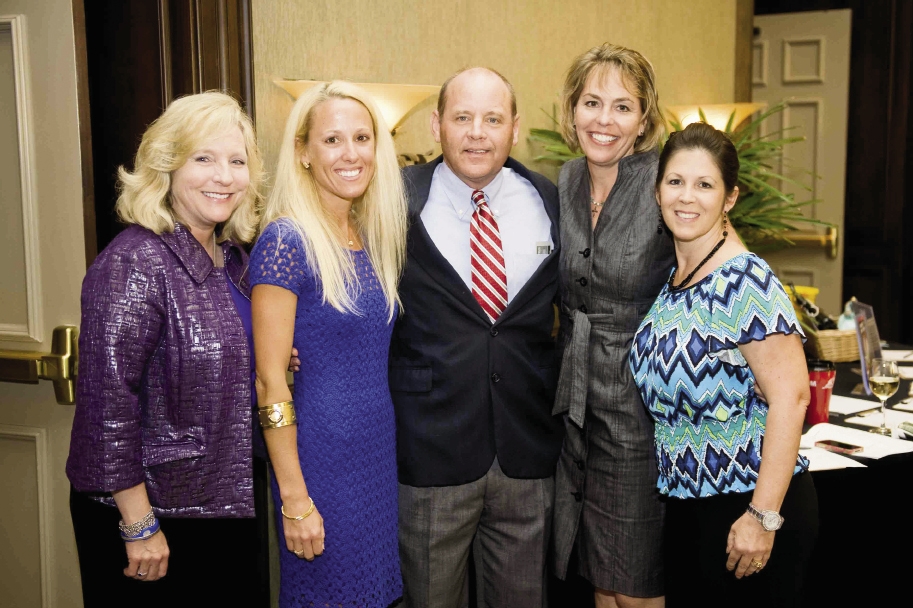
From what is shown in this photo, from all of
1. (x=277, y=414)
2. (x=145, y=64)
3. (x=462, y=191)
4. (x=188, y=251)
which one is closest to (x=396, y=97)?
(x=462, y=191)

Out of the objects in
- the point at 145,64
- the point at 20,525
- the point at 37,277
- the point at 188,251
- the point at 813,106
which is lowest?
the point at 20,525

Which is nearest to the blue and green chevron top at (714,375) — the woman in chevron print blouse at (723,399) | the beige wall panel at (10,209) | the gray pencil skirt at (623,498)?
the woman in chevron print blouse at (723,399)

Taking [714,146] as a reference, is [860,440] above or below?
below

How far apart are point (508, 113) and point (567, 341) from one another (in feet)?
2.01

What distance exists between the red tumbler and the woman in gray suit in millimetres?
922

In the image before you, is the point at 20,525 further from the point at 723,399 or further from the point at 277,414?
the point at 723,399

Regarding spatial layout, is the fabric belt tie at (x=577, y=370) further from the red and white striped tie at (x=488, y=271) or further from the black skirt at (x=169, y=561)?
the black skirt at (x=169, y=561)

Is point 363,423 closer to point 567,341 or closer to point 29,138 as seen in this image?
point 567,341

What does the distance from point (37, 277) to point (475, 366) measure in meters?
1.21

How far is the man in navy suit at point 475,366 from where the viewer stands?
2010 mm

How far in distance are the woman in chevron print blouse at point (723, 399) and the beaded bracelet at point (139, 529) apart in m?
1.10

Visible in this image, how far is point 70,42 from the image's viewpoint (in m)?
2.07

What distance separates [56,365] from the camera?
2.14 m

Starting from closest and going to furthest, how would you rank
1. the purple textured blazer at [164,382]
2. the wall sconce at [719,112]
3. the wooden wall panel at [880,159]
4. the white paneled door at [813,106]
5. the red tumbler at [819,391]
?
1. the purple textured blazer at [164,382]
2. the red tumbler at [819,391]
3. the wall sconce at [719,112]
4. the white paneled door at [813,106]
5. the wooden wall panel at [880,159]
